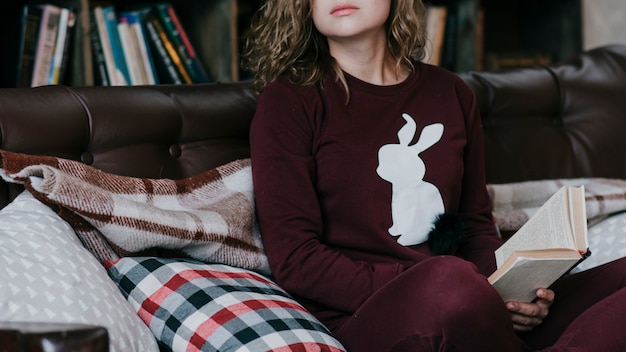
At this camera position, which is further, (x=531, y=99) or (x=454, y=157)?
(x=531, y=99)

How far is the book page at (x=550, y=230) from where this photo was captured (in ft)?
4.04

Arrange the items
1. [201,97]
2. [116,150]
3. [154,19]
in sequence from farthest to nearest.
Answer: [154,19], [201,97], [116,150]

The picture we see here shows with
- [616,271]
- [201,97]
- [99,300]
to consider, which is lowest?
[616,271]

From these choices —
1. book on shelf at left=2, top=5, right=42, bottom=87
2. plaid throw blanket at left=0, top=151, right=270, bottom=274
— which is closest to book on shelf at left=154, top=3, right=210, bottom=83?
book on shelf at left=2, top=5, right=42, bottom=87

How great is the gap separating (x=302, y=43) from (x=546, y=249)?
631 mm

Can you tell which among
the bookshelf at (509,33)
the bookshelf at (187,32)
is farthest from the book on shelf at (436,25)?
the bookshelf at (187,32)

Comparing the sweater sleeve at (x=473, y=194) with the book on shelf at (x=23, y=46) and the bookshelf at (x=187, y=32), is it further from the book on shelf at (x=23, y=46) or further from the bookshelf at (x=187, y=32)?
the book on shelf at (x=23, y=46)

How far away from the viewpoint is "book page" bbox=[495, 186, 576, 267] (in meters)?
1.23

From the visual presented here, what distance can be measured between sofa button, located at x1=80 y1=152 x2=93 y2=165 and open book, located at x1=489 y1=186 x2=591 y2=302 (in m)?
0.73

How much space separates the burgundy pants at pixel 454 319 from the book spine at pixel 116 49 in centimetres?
101

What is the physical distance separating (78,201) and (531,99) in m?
1.18

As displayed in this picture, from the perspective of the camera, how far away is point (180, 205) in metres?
1.41

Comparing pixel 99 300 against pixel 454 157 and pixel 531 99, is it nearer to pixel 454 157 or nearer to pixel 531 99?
pixel 454 157

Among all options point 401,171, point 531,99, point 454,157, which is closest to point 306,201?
point 401,171
